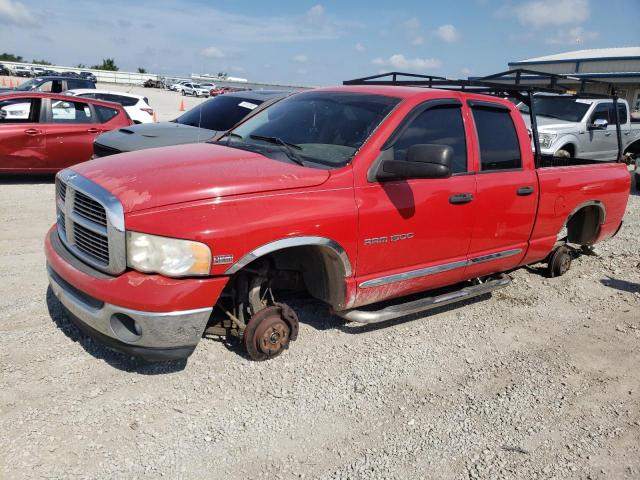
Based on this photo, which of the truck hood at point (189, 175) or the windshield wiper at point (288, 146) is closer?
the truck hood at point (189, 175)

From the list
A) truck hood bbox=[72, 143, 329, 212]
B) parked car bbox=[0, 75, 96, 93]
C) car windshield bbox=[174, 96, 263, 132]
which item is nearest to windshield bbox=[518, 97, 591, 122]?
car windshield bbox=[174, 96, 263, 132]

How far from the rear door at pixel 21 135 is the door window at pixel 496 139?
7.54m

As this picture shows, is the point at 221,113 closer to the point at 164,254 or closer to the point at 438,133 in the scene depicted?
the point at 438,133

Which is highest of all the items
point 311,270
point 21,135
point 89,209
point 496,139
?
point 496,139

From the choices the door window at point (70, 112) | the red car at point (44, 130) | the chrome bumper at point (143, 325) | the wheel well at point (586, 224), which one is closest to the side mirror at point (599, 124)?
the wheel well at point (586, 224)

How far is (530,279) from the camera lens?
5.98 m

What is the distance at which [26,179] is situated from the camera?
9.84 m

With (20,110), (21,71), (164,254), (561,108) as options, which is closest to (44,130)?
(20,110)

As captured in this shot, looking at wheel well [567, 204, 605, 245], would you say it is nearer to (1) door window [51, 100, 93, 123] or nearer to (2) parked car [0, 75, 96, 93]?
(1) door window [51, 100, 93, 123]

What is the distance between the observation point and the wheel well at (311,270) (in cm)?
366

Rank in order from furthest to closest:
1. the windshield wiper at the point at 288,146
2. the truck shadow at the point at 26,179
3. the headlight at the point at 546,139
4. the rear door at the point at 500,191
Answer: the headlight at the point at 546,139 → the truck shadow at the point at 26,179 → the rear door at the point at 500,191 → the windshield wiper at the point at 288,146

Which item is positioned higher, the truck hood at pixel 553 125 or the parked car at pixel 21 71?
the parked car at pixel 21 71

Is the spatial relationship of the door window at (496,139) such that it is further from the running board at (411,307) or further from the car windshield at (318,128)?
the running board at (411,307)

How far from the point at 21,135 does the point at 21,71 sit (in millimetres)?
59478
